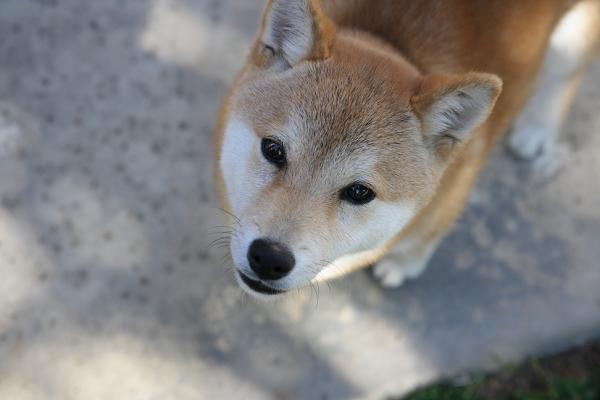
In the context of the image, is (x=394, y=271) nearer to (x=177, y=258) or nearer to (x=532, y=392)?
(x=532, y=392)

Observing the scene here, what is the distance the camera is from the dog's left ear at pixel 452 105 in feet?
6.40

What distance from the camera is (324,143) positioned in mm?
1989

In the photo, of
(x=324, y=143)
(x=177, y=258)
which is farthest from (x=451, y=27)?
(x=177, y=258)

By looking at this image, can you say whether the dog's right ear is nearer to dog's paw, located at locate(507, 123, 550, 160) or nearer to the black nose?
the black nose

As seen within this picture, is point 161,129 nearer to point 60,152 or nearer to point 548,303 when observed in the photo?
point 60,152

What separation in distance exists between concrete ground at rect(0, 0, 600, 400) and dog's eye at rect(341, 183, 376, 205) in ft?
3.40

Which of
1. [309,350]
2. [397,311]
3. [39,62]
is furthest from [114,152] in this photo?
[397,311]

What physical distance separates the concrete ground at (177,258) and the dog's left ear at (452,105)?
43.4 inches

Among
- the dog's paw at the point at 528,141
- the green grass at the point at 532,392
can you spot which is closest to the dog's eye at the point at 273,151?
the green grass at the point at 532,392

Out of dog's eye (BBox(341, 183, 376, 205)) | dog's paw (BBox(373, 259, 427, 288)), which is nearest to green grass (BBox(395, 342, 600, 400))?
dog's paw (BBox(373, 259, 427, 288))

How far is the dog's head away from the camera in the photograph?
1961mm

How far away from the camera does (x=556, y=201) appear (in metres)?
3.36

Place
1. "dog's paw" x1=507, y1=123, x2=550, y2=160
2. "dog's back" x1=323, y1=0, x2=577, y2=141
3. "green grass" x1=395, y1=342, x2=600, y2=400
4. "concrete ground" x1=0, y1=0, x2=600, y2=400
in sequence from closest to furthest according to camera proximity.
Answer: "dog's back" x1=323, y1=0, x2=577, y2=141, "concrete ground" x1=0, y1=0, x2=600, y2=400, "green grass" x1=395, y1=342, x2=600, y2=400, "dog's paw" x1=507, y1=123, x2=550, y2=160

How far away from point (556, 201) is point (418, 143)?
1.55 meters
